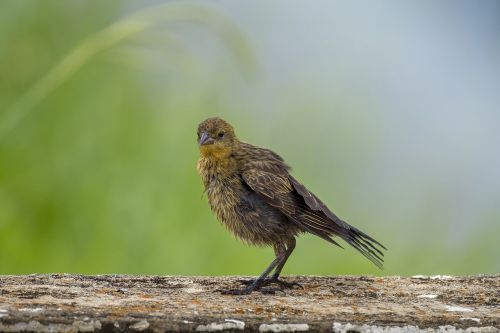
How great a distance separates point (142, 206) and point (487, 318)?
91.3 inches

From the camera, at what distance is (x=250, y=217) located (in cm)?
468

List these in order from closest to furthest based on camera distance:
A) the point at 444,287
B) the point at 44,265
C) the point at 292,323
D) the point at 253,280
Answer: the point at 292,323 < the point at 444,287 < the point at 253,280 < the point at 44,265

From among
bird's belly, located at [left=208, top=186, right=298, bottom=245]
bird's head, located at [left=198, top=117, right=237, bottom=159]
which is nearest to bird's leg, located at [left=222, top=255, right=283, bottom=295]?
bird's belly, located at [left=208, top=186, right=298, bottom=245]

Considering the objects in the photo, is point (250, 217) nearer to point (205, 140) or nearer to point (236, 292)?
point (205, 140)

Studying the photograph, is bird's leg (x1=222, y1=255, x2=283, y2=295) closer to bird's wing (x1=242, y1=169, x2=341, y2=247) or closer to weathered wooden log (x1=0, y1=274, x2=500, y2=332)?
weathered wooden log (x1=0, y1=274, x2=500, y2=332)

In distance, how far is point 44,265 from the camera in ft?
17.4

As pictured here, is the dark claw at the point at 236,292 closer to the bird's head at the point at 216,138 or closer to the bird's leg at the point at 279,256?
the bird's leg at the point at 279,256

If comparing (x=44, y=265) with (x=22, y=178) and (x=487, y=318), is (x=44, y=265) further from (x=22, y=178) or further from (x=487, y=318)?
(x=487, y=318)

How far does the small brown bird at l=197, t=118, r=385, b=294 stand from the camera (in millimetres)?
4508

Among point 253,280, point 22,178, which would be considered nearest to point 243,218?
point 253,280

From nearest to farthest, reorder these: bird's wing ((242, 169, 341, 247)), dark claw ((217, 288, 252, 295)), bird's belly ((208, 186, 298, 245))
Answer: dark claw ((217, 288, 252, 295))
bird's wing ((242, 169, 341, 247))
bird's belly ((208, 186, 298, 245))

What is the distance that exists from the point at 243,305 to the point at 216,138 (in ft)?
4.79

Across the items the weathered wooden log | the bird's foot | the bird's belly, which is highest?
the bird's belly

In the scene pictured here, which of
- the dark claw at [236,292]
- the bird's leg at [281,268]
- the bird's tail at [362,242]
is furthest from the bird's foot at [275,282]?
the bird's tail at [362,242]
